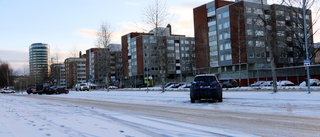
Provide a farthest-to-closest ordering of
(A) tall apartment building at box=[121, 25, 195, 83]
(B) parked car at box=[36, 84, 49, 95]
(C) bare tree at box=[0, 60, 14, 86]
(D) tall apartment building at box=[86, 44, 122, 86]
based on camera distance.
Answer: (C) bare tree at box=[0, 60, 14, 86] < (D) tall apartment building at box=[86, 44, 122, 86] < (A) tall apartment building at box=[121, 25, 195, 83] < (B) parked car at box=[36, 84, 49, 95]

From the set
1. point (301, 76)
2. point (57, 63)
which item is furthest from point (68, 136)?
point (57, 63)

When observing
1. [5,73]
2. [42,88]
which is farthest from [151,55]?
[5,73]

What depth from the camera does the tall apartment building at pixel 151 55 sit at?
10075 centimetres

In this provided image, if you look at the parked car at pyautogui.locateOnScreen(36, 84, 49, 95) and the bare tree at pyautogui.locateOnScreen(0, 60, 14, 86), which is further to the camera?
the bare tree at pyautogui.locateOnScreen(0, 60, 14, 86)

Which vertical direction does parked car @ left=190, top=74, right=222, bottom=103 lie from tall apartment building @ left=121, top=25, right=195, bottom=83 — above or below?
below

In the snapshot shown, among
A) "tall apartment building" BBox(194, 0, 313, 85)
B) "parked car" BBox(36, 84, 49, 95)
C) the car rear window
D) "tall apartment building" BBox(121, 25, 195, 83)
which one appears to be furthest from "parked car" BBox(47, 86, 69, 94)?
"tall apartment building" BBox(121, 25, 195, 83)

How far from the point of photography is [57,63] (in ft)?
251

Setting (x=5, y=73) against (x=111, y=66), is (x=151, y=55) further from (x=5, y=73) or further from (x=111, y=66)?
(x=5, y=73)

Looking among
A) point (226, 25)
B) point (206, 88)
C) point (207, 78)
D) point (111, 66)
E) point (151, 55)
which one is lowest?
point (206, 88)

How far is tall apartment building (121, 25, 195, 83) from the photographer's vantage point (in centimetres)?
10075

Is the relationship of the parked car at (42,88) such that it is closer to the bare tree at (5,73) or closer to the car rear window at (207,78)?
the car rear window at (207,78)

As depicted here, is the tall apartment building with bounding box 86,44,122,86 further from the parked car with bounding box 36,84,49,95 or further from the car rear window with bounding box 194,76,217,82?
the car rear window with bounding box 194,76,217,82

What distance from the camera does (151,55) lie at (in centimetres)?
10006

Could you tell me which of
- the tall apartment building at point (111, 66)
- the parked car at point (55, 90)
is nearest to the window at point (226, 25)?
the parked car at point (55, 90)
